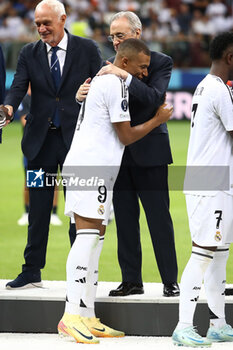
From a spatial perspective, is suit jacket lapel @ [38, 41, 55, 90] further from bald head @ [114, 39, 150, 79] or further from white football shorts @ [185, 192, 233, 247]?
white football shorts @ [185, 192, 233, 247]

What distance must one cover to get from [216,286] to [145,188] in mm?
977

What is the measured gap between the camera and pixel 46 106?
244 inches

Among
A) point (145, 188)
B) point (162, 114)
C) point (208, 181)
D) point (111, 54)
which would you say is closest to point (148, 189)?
point (145, 188)

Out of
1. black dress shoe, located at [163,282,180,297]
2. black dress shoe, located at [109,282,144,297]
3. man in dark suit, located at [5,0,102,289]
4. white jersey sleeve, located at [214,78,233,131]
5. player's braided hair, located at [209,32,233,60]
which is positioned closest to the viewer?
white jersey sleeve, located at [214,78,233,131]

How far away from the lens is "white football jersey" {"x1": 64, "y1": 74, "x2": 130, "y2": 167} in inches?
209

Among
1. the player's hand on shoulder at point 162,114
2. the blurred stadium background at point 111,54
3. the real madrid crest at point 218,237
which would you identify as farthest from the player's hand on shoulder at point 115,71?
the blurred stadium background at point 111,54

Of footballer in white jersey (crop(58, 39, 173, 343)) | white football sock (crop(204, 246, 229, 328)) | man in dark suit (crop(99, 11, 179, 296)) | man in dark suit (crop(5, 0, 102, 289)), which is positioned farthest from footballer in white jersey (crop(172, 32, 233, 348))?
man in dark suit (crop(5, 0, 102, 289))

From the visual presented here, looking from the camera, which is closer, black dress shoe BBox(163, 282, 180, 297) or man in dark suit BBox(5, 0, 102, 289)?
black dress shoe BBox(163, 282, 180, 297)

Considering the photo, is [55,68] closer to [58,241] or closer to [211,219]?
[211,219]

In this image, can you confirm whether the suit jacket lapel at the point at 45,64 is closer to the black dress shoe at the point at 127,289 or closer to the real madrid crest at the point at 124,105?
the real madrid crest at the point at 124,105

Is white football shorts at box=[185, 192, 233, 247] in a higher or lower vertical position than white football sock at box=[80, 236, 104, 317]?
Answer: higher

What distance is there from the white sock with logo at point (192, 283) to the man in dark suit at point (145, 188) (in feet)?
2.09

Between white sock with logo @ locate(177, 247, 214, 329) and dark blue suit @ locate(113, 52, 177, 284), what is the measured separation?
717mm

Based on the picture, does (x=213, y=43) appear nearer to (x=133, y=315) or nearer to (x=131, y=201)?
(x=131, y=201)
